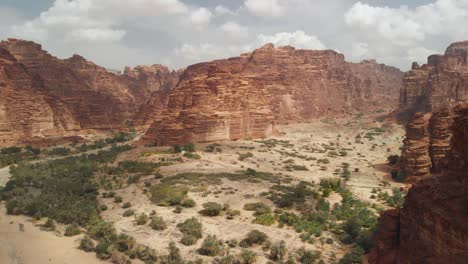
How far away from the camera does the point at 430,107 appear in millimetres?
72125

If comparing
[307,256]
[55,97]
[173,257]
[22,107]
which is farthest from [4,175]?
[307,256]

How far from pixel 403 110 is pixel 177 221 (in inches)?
2782

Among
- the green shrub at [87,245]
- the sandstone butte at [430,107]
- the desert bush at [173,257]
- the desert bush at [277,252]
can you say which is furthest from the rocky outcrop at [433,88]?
the green shrub at [87,245]

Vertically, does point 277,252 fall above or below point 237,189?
below

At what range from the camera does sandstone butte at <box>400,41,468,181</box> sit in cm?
3409

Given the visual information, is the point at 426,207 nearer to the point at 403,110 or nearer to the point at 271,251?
the point at 271,251

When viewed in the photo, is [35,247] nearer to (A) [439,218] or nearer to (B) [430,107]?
(A) [439,218]

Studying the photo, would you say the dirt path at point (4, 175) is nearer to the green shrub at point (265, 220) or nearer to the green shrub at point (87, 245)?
the green shrub at point (87, 245)

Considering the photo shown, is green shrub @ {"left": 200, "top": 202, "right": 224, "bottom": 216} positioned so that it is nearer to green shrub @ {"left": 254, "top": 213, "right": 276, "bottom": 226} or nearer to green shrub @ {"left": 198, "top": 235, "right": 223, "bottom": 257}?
green shrub @ {"left": 254, "top": 213, "right": 276, "bottom": 226}

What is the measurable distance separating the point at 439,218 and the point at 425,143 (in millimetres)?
29129

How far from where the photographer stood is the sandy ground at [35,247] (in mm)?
19062

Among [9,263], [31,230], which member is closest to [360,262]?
[9,263]

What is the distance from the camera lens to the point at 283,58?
96750 mm

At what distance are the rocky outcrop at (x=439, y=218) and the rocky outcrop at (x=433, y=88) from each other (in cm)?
5964
